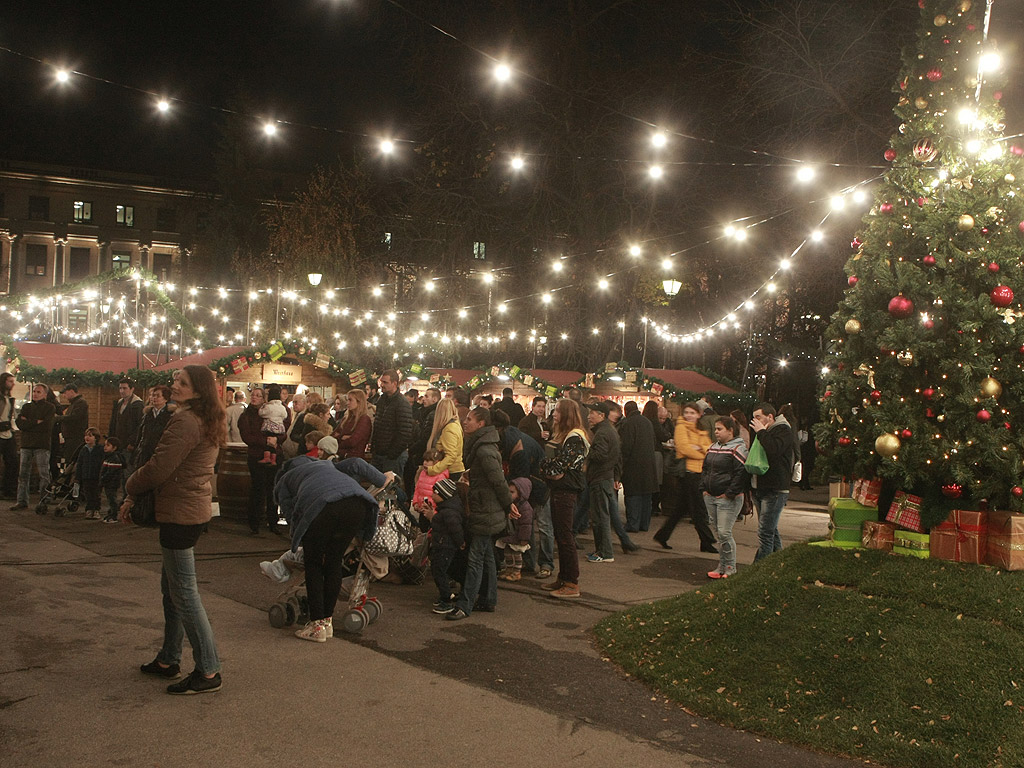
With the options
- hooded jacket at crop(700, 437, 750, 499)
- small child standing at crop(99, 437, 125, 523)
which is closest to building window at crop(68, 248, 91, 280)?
small child standing at crop(99, 437, 125, 523)

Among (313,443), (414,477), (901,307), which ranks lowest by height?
(414,477)

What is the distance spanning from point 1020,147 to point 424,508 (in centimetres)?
579

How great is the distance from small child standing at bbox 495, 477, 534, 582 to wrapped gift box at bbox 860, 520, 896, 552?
317 centimetres

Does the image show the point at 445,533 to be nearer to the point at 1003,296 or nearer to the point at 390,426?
the point at 390,426

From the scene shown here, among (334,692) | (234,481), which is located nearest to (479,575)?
(334,692)

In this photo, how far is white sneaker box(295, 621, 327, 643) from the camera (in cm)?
640

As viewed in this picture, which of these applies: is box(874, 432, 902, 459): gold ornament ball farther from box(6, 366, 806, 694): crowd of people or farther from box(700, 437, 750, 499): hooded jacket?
box(700, 437, 750, 499): hooded jacket

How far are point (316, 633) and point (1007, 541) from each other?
4.90m

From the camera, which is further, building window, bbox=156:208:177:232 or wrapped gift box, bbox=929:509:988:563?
building window, bbox=156:208:177:232

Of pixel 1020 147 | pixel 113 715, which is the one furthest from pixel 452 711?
pixel 1020 147

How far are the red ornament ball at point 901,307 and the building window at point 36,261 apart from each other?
75.1 metres

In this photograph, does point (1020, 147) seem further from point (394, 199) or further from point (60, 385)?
point (394, 199)

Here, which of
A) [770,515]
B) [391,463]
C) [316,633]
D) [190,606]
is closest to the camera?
[190,606]

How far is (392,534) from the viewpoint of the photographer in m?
7.18
